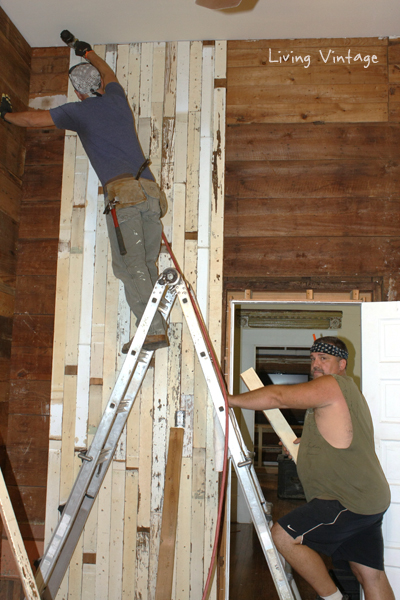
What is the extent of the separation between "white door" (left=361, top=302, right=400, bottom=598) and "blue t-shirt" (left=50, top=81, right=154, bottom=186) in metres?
1.57

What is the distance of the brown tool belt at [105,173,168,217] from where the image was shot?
8.57 feet

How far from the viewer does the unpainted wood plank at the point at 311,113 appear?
3.18 metres

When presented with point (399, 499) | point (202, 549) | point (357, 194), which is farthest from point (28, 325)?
point (399, 499)

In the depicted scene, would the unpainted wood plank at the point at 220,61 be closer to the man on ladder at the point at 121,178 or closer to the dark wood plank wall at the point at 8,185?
the man on ladder at the point at 121,178

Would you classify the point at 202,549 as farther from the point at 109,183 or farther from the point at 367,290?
the point at 109,183

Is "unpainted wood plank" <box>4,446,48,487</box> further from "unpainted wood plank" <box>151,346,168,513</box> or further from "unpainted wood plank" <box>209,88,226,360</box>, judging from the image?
"unpainted wood plank" <box>209,88,226,360</box>

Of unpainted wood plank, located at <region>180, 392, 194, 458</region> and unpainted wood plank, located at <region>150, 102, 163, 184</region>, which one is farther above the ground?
unpainted wood plank, located at <region>150, 102, 163, 184</region>

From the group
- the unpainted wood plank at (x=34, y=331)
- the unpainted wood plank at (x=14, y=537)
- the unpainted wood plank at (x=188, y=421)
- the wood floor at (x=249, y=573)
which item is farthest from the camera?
the wood floor at (x=249, y=573)

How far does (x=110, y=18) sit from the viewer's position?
309cm

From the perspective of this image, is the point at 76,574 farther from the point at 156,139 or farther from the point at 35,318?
the point at 156,139

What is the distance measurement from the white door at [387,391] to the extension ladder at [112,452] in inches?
26.2

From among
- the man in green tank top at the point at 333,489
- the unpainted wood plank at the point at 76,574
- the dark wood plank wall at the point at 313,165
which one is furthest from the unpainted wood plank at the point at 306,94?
the unpainted wood plank at the point at 76,574

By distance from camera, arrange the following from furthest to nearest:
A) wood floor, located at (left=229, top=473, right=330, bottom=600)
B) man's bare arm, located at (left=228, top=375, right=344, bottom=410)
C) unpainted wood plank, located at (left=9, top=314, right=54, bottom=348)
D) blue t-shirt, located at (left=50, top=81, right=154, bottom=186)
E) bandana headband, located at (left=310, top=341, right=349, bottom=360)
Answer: wood floor, located at (left=229, top=473, right=330, bottom=600), unpainted wood plank, located at (left=9, top=314, right=54, bottom=348), blue t-shirt, located at (left=50, top=81, right=154, bottom=186), bandana headband, located at (left=310, top=341, right=349, bottom=360), man's bare arm, located at (left=228, top=375, right=344, bottom=410)

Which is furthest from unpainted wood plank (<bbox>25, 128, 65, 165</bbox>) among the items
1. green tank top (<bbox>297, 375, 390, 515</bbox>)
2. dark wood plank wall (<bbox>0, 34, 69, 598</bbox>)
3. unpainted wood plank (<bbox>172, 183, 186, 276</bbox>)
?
green tank top (<bbox>297, 375, 390, 515</bbox>)
